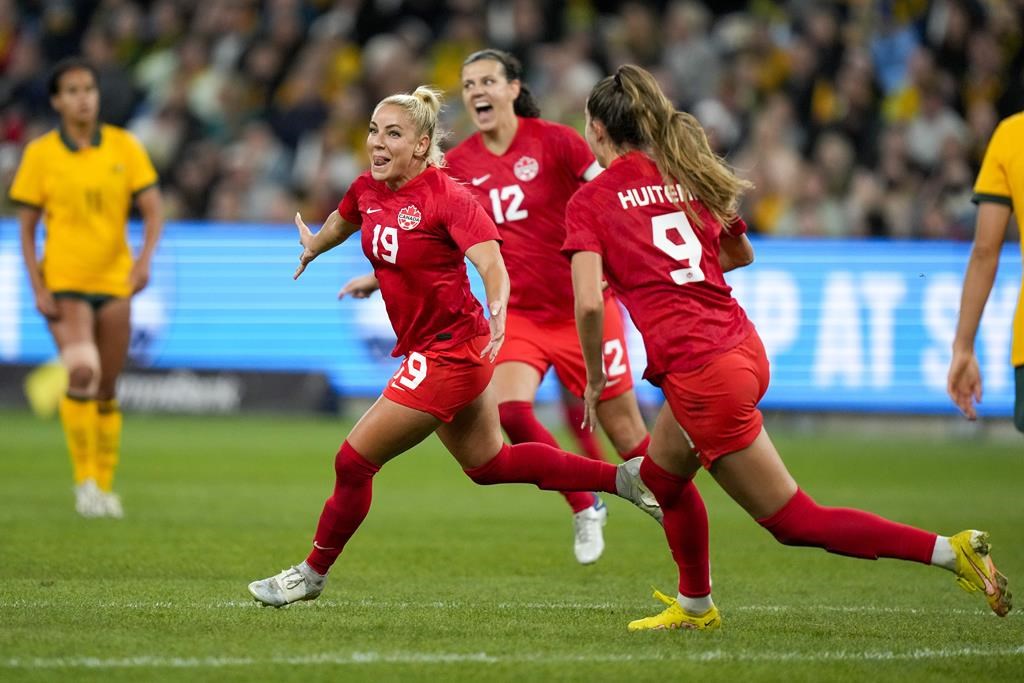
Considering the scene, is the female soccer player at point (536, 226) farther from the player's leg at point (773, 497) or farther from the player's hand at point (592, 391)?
the player's leg at point (773, 497)

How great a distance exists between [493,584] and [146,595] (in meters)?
1.67

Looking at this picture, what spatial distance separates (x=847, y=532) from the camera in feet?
19.1

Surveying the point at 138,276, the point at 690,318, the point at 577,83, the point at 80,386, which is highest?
the point at 577,83

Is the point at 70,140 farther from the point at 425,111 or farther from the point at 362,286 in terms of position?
the point at 425,111

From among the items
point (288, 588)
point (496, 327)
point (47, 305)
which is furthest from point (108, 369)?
point (496, 327)

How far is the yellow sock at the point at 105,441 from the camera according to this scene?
33.3 ft

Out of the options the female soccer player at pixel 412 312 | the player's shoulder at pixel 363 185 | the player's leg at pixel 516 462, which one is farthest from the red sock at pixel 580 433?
the player's shoulder at pixel 363 185

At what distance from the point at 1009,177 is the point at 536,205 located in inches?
124

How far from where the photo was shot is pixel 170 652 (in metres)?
5.41

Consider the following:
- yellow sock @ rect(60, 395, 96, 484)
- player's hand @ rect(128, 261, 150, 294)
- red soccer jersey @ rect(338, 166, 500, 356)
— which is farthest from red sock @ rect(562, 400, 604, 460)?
yellow sock @ rect(60, 395, 96, 484)

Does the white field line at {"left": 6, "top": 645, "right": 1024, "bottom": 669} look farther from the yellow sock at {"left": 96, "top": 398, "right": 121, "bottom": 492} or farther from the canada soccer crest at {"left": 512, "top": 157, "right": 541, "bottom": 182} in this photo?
the yellow sock at {"left": 96, "top": 398, "right": 121, "bottom": 492}

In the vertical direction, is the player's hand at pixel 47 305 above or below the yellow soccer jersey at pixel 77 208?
below

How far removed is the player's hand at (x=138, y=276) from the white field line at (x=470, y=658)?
16.8 feet

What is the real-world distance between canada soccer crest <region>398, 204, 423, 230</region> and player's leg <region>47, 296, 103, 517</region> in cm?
410
